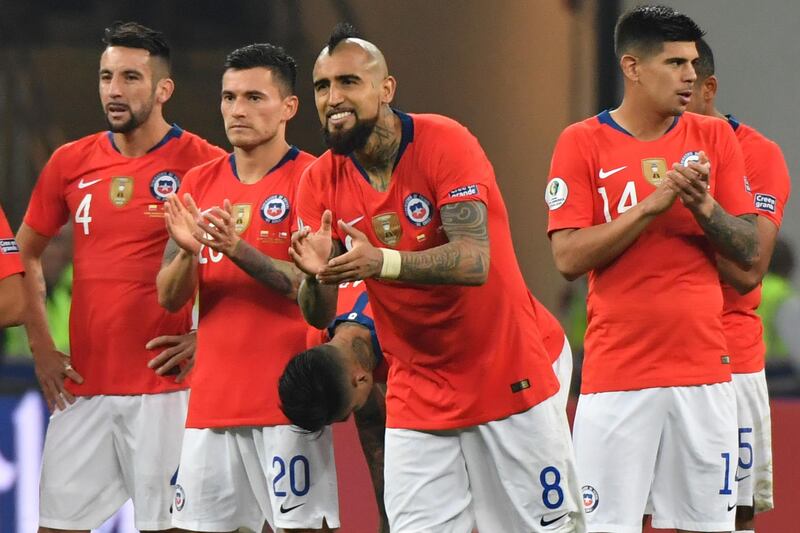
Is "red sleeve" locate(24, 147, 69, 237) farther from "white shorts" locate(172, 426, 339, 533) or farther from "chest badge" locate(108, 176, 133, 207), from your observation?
"white shorts" locate(172, 426, 339, 533)

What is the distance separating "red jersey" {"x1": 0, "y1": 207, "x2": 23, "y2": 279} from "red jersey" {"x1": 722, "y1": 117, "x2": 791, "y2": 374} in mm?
2491

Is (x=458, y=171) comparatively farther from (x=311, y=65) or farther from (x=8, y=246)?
(x=311, y=65)

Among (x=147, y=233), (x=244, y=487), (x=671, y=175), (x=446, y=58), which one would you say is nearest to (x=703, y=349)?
(x=671, y=175)

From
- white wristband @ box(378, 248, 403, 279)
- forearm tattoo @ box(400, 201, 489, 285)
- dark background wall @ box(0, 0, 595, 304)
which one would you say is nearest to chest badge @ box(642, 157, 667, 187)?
forearm tattoo @ box(400, 201, 489, 285)

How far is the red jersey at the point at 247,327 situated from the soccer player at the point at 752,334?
61.8 inches

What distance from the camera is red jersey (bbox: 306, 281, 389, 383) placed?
15.8 ft

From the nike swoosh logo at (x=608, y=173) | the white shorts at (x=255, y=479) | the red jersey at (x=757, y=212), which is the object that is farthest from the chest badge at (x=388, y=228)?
the red jersey at (x=757, y=212)

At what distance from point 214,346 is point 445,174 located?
134cm

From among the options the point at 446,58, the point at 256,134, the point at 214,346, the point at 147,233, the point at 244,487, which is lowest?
the point at 244,487

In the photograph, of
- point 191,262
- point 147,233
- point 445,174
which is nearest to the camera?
point 445,174

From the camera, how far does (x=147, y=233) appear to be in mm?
5613

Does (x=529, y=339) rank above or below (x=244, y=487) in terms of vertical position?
above

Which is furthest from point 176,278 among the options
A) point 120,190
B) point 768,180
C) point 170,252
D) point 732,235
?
point 768,180

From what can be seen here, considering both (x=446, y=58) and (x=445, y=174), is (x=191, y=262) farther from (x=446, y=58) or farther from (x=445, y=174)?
(x=446, y=58)
